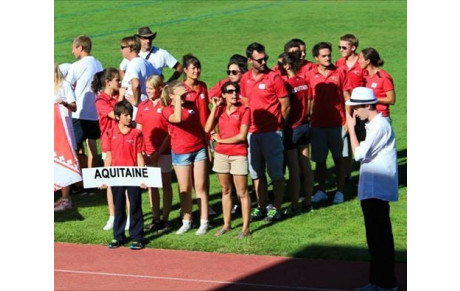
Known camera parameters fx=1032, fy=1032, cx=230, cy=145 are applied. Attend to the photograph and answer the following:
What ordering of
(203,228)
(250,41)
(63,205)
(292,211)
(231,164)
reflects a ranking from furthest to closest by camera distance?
(250,41) → (63,205) → (292,211) → (203,228) → (231,164)

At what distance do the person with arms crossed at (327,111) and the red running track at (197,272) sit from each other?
2701mm

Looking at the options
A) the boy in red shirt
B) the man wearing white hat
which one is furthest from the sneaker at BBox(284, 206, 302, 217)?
the man wearing white hat

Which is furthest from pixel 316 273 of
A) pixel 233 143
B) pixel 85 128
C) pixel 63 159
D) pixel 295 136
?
pixel 85 128

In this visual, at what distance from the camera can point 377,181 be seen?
970 cm

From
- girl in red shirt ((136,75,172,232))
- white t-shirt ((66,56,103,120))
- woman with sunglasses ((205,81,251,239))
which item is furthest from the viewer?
white t-shirt ((66,56,103,120))

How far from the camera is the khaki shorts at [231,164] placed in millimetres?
11969

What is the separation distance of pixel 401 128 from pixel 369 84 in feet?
17.9

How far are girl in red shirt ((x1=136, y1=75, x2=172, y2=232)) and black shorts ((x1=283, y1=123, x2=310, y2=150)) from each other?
1584 millimetres

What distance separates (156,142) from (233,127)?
3.98 feet

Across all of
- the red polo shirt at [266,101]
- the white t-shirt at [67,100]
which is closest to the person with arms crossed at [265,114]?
the red polo shirt at [266,101]

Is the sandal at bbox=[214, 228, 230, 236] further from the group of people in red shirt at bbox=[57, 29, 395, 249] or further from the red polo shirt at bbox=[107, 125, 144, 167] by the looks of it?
the red polo shirt at bbox=[107, 125, 144, 167]

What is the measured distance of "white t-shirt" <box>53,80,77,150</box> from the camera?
1344 centimetres

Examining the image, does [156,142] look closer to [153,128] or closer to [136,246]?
[153,128]
